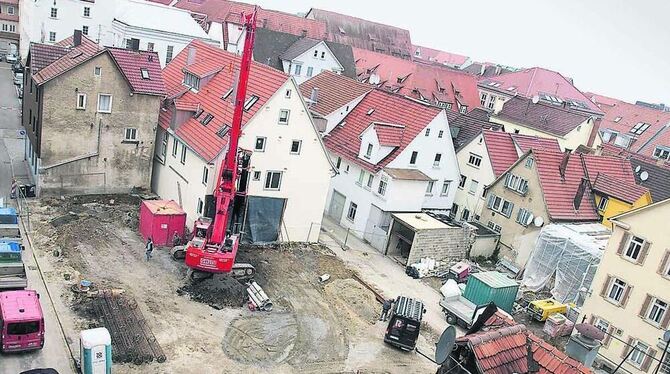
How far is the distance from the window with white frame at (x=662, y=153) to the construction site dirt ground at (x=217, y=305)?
56.9 meters

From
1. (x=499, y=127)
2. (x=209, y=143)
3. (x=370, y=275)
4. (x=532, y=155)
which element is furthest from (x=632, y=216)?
(x=209, y=143)

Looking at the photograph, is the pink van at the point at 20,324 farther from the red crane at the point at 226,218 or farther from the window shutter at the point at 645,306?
the window shutter at the point at 645,306

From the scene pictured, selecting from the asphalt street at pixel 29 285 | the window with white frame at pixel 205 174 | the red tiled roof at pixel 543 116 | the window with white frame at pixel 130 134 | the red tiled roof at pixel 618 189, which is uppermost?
the red tiled roof at pixel 543 116

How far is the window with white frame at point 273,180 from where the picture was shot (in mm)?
37662

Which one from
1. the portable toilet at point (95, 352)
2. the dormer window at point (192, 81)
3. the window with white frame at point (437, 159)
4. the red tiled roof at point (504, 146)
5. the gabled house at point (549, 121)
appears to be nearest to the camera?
the portable toilet at point (95, 352)

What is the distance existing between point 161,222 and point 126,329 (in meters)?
9.73

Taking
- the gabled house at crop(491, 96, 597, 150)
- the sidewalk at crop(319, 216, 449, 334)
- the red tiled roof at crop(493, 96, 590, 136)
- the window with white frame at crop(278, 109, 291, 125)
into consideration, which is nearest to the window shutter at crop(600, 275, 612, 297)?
the sidewalk at crop(319, 216, 449, 334)

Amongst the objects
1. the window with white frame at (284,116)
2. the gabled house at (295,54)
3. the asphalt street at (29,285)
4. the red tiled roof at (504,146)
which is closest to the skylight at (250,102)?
the window with white frame at (284,116)

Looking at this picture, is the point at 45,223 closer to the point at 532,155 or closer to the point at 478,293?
the point at 478,293

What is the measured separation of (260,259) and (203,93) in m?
13.7

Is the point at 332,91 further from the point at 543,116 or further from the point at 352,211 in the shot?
the point at 543,116

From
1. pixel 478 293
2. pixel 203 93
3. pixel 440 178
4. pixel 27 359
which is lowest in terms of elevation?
pixel 27 359

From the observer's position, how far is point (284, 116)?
36812 mm

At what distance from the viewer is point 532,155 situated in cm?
4403
